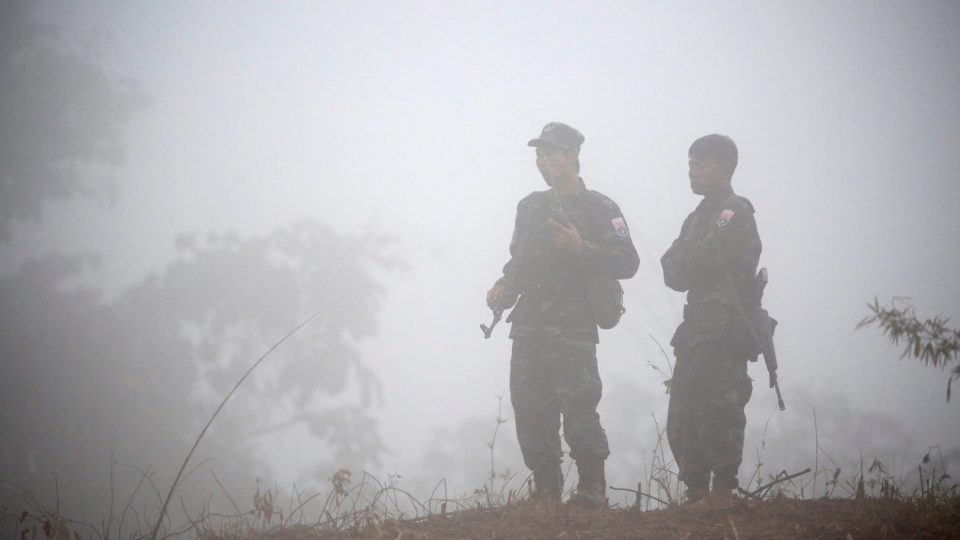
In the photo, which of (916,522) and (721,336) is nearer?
(916,522)

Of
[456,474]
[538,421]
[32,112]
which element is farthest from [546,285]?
[456,474]

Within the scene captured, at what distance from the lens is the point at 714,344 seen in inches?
129

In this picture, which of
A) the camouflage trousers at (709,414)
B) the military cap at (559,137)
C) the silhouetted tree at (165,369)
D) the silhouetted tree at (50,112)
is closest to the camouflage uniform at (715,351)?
Result: the camouflage trousers at (709,414)

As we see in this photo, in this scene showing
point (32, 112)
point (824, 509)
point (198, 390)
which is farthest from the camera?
point (32, 112)

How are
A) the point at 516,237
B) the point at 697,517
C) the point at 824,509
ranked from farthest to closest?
the point at 516,237 → the point at 824,509 → the point at 697,517

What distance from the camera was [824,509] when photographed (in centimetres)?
263

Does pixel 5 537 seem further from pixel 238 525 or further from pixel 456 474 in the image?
pixel 456 474

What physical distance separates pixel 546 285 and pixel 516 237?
0.50 m

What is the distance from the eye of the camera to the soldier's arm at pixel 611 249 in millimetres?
3607

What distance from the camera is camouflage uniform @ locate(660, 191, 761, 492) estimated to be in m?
3.15

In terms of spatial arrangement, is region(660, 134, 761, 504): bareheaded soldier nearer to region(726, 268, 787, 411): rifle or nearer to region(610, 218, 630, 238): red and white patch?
region(726, 268, 787, 411): rifle

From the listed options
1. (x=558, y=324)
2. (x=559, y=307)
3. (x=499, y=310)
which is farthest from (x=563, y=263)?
(x=499, y=310)

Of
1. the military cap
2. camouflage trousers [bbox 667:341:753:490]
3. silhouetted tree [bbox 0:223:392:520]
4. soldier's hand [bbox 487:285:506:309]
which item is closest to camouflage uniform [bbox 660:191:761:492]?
camouflage trousers [bbox 667:341:753:490]

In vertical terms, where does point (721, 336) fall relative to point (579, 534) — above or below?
above
